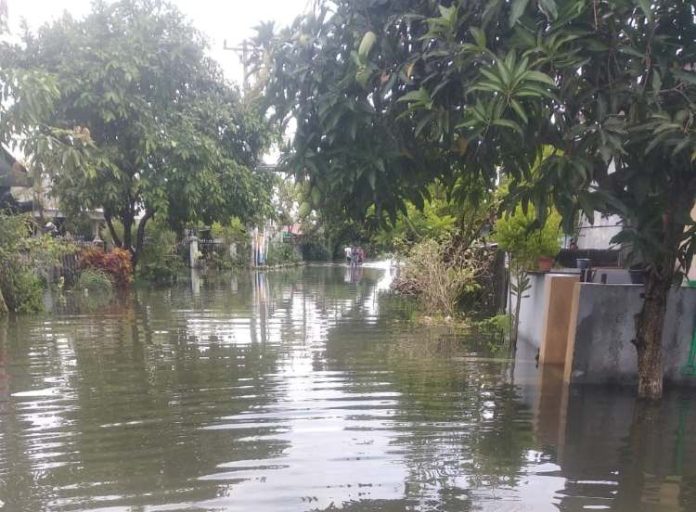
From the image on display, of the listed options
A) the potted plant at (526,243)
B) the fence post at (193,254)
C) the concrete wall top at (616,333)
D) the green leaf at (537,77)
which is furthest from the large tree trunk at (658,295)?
the fence post at (193,254)

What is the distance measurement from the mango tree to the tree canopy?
12151 mm

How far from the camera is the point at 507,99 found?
3.62 m

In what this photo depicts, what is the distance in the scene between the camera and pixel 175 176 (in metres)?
18.4

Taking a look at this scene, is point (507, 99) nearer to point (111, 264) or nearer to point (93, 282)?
point (93, 282)

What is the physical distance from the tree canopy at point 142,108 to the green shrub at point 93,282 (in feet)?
6.98

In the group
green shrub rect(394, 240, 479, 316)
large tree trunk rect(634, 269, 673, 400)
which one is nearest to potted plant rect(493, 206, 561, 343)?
green shrub rect(394, 240, 479, 316)

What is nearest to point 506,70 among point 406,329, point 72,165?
point 72,165

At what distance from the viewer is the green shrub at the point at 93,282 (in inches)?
740

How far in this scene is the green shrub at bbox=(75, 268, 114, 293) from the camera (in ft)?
61.7

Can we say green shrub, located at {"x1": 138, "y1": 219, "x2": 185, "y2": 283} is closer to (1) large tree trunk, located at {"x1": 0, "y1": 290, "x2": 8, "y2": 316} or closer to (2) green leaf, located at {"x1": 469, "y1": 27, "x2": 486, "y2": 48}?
(1) large tree trunk, located at {"x1": 0, "y1": 290, "x2": 8, "y2": 316}

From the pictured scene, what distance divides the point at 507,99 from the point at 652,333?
3.28 metres

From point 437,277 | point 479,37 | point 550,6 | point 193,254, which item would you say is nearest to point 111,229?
point 193,254

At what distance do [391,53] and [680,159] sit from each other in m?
2.04

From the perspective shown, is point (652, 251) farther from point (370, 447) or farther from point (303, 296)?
point (303, 296)
